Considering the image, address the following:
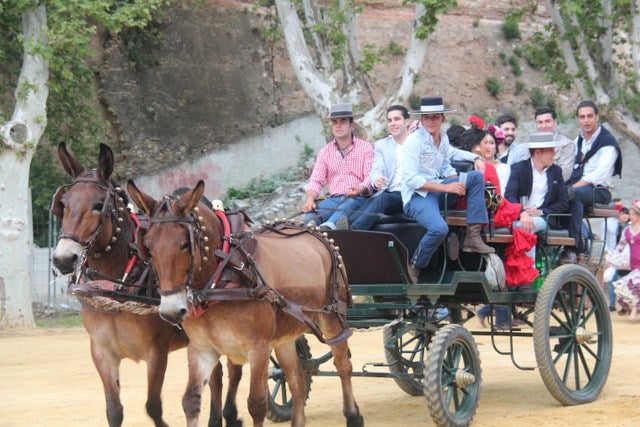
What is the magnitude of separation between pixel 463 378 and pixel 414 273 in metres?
0.92

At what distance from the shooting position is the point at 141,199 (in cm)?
709

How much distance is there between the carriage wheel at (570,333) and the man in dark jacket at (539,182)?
632 mm

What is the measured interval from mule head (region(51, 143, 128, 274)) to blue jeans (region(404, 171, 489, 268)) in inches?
95.5

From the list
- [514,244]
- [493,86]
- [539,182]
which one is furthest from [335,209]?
[493,86]

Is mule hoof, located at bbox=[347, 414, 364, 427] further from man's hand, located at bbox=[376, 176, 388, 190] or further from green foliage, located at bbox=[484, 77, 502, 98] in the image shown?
green foliage, located at bbox=[484, 77, 502, 98]

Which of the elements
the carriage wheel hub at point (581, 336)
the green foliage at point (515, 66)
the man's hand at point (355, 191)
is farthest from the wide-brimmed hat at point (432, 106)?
the green foliage at point (515, 66)

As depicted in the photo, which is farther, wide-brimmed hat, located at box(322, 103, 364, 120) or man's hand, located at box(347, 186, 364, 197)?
wide-brimmed hat, located at box(322, 103, 364, 120)

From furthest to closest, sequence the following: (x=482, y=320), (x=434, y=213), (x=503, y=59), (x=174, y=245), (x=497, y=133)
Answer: (x=503, y=59), (x=482, y=320), (x=497, y=133), (x=434, y=213), (x=174, y=245)

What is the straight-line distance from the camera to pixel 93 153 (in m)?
22.1

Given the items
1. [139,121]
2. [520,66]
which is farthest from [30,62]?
[520,66]

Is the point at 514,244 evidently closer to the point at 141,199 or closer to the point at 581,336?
the point at 581,336

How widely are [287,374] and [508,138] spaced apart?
15.3 feet

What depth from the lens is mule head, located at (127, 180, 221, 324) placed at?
22.8 feet

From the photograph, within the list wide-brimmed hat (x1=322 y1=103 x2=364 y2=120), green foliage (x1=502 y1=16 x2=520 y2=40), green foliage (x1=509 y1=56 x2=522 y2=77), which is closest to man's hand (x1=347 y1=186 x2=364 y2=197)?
wide-brimmed hat (x1=322 y1=103 x2=364 y2=120)
